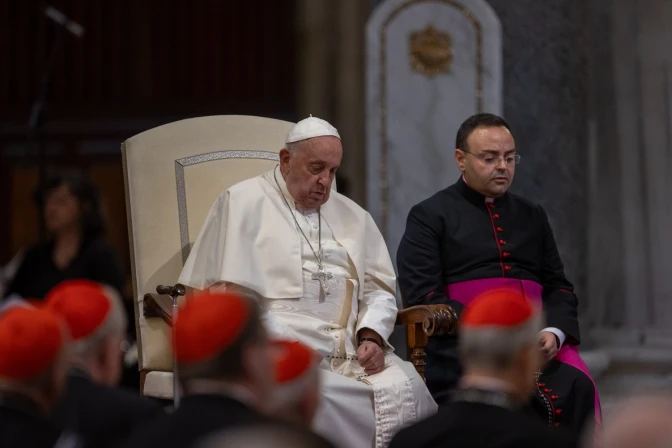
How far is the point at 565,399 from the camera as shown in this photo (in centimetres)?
470

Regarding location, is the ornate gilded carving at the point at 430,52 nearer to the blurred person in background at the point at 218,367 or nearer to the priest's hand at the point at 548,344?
the priest's hand at the point at 548,344

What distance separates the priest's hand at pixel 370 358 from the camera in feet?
15.1

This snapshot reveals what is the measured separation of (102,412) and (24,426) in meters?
0.26

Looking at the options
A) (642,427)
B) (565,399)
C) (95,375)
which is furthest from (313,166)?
(642,427)

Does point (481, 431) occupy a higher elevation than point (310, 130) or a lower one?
lower

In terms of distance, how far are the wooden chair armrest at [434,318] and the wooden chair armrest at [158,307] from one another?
0.94 m

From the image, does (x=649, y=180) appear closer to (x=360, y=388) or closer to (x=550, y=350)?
(x=550, y=350)

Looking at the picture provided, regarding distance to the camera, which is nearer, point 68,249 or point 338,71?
point 68,249

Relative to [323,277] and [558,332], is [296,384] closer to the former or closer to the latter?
[323,277]

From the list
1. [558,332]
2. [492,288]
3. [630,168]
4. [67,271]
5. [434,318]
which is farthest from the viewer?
[630,168]

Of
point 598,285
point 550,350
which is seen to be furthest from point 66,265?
point 598,285

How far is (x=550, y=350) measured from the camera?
4785mm

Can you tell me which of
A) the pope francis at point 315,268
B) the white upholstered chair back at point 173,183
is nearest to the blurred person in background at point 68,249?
the white upholstered chair back at point 173,183

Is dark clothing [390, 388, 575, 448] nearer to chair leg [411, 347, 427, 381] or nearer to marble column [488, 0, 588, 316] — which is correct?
chair leg [411, 347, 427, 381]
